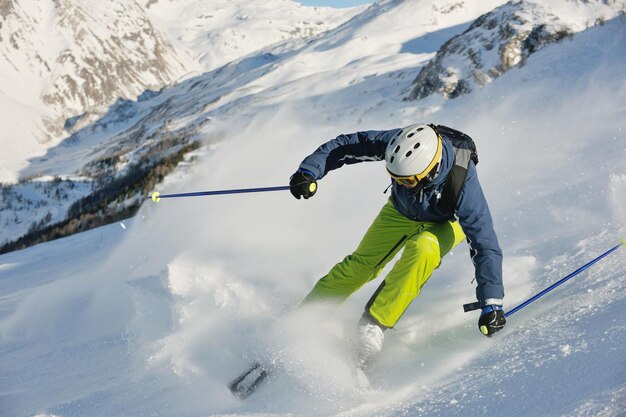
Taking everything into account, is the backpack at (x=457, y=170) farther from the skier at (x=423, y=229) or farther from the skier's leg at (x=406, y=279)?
the skier's leg at (x=406, y=279)

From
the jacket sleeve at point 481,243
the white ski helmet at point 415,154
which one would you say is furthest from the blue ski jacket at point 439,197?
the white ski helmet at point 415,154

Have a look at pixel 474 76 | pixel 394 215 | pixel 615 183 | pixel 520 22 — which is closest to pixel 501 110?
pixel 615 183

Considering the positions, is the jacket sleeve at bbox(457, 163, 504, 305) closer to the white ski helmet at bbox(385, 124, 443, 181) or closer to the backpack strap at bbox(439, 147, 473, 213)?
the backpack strap at bbox(439, 147, 473, 213)

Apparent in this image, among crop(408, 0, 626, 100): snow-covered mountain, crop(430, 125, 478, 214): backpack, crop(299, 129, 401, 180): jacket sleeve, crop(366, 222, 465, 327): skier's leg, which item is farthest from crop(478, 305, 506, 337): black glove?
crop(408, 0, 626, 100): snow-covered mountain

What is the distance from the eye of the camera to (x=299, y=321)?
4.88 meters

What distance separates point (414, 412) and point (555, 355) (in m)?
0.94

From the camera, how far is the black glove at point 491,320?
3.96m

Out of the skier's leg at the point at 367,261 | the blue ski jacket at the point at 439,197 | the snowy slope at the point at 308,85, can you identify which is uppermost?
the blue ski jacket at the point at 439,197

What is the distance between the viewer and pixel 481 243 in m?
4.24

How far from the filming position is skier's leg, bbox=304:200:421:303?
16.3 ft

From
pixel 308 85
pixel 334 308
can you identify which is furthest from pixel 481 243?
pixel 308 85

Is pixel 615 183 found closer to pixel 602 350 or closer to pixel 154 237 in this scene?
pixel 602 350

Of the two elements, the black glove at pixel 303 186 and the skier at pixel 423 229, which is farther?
the black glove at pixel 303 186

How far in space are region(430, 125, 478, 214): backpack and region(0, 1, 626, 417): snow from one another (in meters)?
1.06
